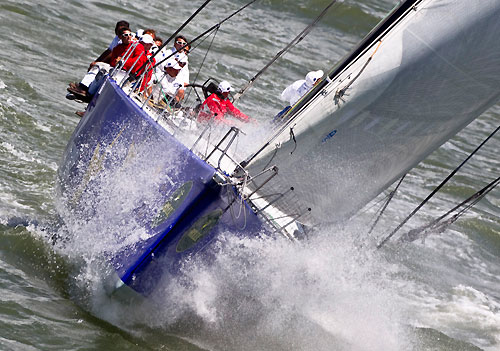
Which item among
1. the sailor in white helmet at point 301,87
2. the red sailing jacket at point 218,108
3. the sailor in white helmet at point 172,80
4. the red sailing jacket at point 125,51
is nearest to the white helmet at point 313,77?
the sailor in white helmet at point 301,87

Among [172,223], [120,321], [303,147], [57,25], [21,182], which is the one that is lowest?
[57,25]

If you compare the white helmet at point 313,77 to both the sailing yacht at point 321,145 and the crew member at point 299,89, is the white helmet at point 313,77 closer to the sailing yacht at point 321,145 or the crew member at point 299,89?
the crew member at point 299,89

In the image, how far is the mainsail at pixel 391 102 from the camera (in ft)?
19.6

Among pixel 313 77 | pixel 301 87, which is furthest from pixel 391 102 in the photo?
pixel 301 87

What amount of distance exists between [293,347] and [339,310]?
1.76 ft

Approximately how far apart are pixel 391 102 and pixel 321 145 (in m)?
0.59

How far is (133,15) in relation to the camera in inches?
636

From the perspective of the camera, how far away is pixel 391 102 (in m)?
6.11

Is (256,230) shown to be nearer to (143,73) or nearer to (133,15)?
(143,73)

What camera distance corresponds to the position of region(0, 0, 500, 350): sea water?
246 inches

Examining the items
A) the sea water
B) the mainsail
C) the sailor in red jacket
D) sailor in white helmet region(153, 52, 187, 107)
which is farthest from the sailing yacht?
the sailor in red jacket

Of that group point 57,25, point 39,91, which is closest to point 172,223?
point 39,91

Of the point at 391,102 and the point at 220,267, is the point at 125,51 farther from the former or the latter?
the point at 391,102

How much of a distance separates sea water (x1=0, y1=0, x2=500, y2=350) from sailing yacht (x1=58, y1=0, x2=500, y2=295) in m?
0.19
